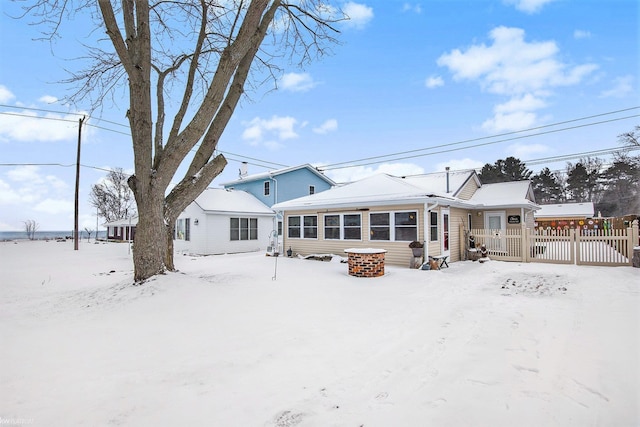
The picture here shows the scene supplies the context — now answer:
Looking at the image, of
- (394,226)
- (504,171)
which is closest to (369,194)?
(394,226)

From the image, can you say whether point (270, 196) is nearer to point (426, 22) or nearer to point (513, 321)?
point (426, 22)

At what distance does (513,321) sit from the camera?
4.80 meters

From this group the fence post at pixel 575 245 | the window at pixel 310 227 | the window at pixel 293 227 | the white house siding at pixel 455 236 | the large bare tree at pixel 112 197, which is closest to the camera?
the fence post at pixel 575 245

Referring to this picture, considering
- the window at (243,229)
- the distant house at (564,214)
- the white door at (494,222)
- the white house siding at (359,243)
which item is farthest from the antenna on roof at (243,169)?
the distant house at (564,214)

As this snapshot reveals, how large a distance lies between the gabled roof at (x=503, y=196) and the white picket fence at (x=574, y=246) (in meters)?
1.98

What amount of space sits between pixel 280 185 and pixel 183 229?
23.0 ft

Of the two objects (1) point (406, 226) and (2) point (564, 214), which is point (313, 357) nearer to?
(1) point (406, 226)

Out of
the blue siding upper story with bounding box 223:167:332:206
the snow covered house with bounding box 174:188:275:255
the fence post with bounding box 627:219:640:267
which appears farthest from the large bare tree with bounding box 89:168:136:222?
the fence post with bounding box 627:219:640:267

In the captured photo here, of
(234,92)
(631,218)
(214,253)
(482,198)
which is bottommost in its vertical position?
(214,253)

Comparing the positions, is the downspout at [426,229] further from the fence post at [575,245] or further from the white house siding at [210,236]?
the white house siding at [210,236]

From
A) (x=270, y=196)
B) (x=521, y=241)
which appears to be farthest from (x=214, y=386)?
(x=270, y=196)

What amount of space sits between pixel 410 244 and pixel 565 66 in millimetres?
9734

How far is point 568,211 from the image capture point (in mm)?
31297

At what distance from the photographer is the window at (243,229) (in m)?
18.4
